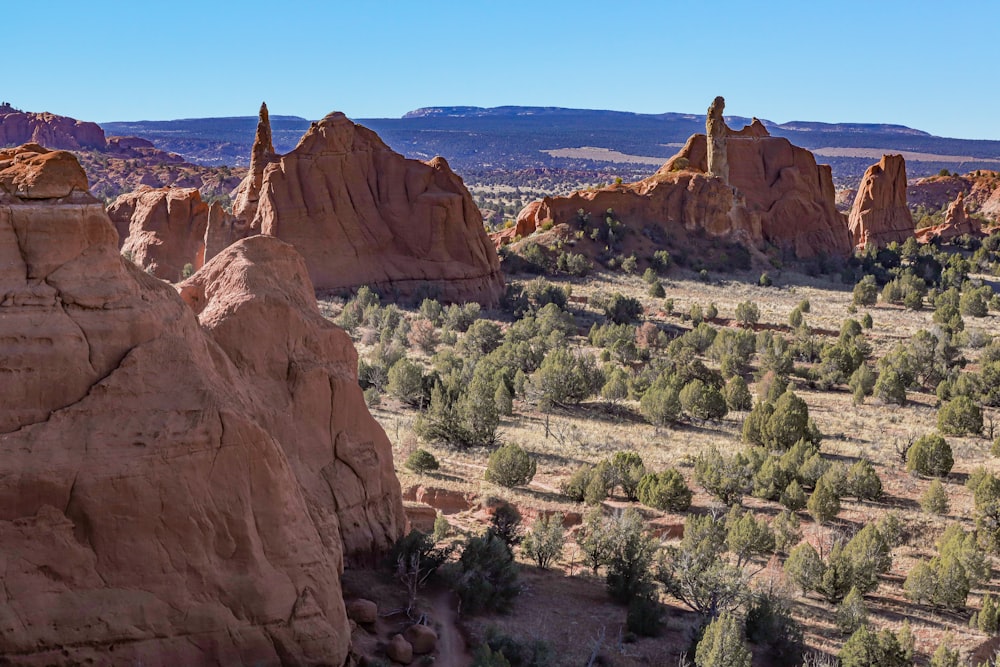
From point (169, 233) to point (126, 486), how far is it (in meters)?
45.1

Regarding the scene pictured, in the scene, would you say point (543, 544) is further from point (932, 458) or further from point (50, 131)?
point (50, 131)

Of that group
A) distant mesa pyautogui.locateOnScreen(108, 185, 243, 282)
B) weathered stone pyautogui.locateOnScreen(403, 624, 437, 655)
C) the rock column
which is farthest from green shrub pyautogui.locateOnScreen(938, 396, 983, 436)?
the rock column

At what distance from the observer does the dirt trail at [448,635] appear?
506 inches

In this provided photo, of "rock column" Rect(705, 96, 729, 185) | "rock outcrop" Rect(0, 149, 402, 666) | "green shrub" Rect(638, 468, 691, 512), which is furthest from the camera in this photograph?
"rock column" Rect(705, 96, 729, 185)

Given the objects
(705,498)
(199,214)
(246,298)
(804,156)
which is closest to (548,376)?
(705,498)

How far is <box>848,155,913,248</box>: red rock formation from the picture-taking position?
81938 millimetres

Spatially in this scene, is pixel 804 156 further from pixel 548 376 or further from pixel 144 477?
pixel 144 477

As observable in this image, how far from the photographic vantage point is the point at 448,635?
13.6 m

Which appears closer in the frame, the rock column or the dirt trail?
the dirt trail

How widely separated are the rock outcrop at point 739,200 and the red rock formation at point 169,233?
2468 centimetres

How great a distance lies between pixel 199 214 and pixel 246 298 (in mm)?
41956

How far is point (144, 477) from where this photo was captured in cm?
992

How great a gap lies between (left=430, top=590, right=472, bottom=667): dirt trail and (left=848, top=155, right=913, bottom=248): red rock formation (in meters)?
74.7

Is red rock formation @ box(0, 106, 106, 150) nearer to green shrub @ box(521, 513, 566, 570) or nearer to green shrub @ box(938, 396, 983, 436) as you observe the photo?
green shrub @ box(938, 396, 983, 436)
